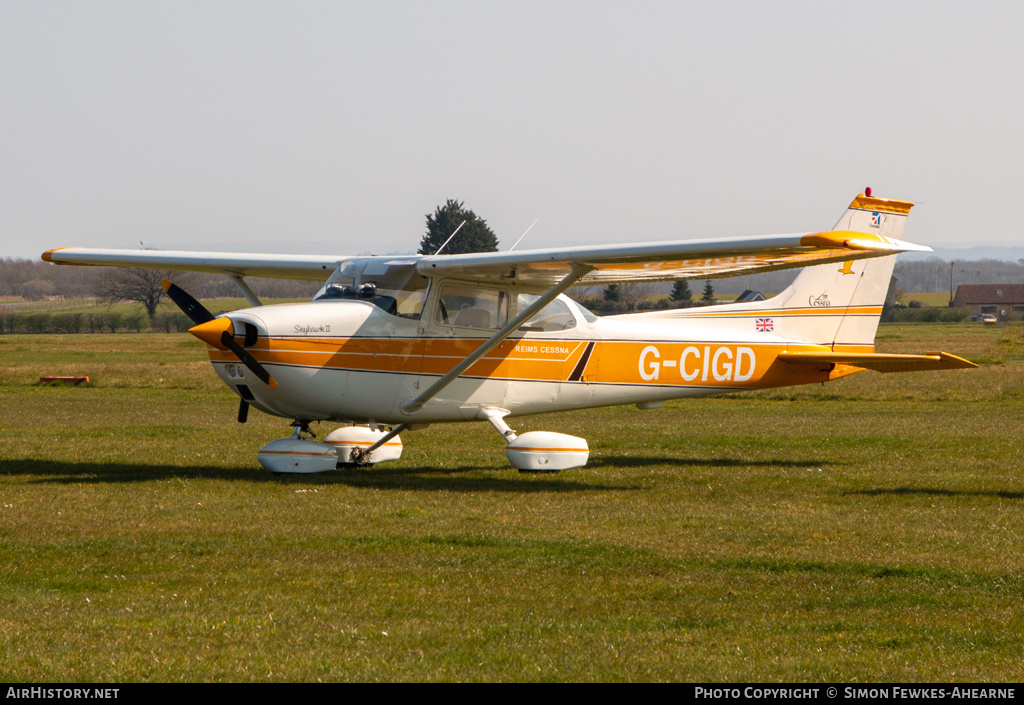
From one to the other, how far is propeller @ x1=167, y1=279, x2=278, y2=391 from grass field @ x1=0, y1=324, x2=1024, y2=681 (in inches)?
48.6

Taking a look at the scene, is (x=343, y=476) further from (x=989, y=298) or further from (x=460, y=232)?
(x=989, y=298)

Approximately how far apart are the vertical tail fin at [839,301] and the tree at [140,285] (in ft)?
203

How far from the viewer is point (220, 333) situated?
32.4 feet

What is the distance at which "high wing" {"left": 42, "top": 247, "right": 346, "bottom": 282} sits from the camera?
42.1 ft

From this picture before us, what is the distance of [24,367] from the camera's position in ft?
107

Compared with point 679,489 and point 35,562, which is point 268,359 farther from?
point 679,489

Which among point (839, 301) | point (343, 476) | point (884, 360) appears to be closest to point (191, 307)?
point (343, 476)

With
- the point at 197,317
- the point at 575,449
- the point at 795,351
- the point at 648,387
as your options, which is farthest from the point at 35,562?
the point at 795,351

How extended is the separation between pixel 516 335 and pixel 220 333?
3.45 meters

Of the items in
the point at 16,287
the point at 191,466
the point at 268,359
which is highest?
the point at 268,359

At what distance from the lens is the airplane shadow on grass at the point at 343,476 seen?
10828mm

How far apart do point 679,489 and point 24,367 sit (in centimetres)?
2827

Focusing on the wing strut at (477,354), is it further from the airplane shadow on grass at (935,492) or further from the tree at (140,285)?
the tree at (140,285)
